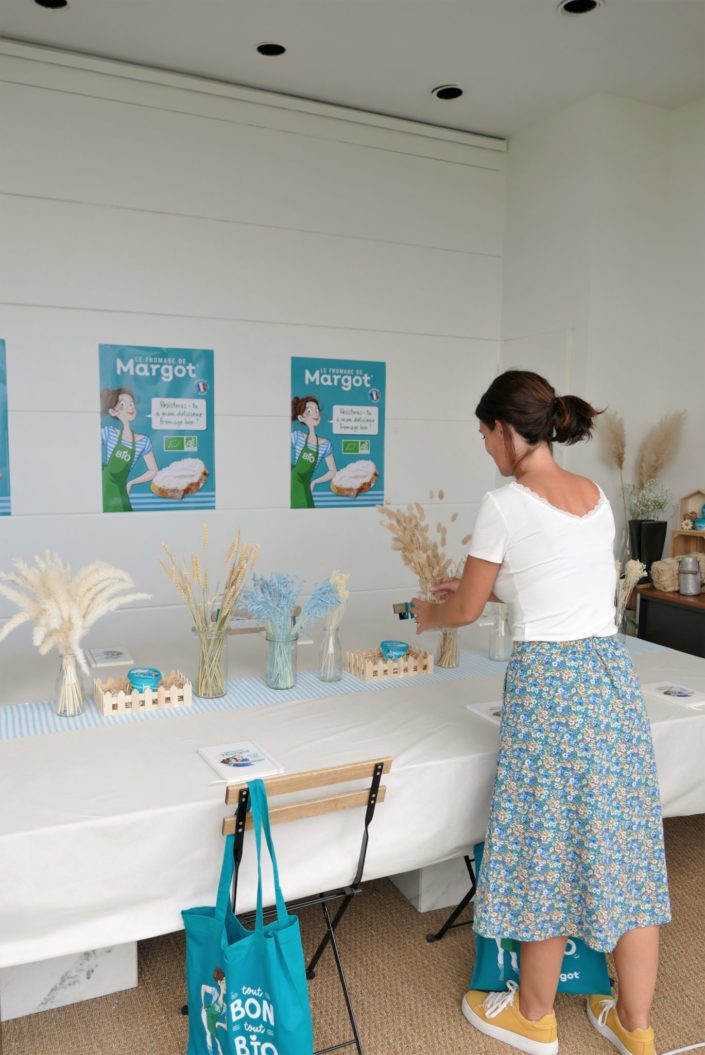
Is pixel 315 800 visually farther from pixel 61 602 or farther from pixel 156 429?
pixel 156 429

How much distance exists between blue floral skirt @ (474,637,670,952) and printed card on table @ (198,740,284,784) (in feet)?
1.75

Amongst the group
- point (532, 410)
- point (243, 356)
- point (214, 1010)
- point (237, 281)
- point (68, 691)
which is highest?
point (237, 281)

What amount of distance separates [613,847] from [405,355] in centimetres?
334

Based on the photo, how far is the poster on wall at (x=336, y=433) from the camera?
14.9ft

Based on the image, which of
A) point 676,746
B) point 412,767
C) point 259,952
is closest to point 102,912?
point 259,952

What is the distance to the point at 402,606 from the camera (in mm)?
2678

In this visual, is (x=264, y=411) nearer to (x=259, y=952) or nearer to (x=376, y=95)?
(x=376, y=95)

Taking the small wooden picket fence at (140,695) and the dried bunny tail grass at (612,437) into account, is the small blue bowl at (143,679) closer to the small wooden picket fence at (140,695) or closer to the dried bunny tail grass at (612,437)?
the small wooden picket fence at (140,695)

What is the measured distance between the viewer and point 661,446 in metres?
4.39

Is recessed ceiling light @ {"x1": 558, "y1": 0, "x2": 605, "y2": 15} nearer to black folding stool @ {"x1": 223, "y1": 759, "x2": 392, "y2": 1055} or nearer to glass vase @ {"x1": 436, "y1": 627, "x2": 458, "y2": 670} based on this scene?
glass vase @ {"x1": 436, "y1": 627, "x2": 458, "y2": 670}

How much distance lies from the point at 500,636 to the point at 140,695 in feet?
3.93

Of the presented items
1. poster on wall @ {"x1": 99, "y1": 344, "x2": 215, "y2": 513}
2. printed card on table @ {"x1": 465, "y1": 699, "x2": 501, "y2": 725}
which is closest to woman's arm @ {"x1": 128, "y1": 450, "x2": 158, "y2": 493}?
poster on wall @ {"x1": 99, "y1": 344, "x2": 215, "y2": 513}

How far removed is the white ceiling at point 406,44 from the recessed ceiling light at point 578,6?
0.12 ft

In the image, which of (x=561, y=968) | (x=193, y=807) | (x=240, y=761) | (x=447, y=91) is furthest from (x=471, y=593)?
(x=447, y=91)
